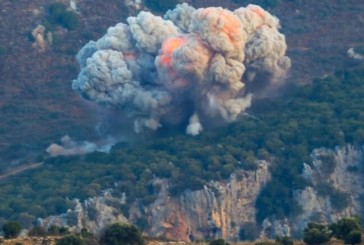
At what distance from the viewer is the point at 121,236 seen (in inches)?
5330

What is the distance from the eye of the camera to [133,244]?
135375mm

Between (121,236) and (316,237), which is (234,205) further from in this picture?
(316,237)

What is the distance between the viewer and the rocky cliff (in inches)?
7416

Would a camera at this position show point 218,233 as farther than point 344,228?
Yes

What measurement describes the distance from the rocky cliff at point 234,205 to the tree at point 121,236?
4653 cm

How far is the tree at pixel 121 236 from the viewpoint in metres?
135

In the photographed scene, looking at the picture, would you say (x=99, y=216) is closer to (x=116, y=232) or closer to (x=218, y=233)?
(x=218, y=233)

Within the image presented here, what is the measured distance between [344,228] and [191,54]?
66.2 m

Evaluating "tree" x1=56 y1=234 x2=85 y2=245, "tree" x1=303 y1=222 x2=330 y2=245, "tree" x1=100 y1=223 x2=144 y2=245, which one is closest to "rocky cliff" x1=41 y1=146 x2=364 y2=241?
"tree" x1=100 y1=223 x2=144 y2=245

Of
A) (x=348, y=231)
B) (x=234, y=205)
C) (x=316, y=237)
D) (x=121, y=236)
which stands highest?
(x=234, y=205)

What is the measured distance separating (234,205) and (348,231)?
57.9 m

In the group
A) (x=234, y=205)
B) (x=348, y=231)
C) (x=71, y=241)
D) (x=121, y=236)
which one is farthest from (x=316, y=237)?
(x=234, y=205)

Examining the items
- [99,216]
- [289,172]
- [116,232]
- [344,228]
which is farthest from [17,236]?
[289,172]

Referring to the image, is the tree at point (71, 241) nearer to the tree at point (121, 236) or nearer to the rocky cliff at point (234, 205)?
the tree at point (121, 236)
